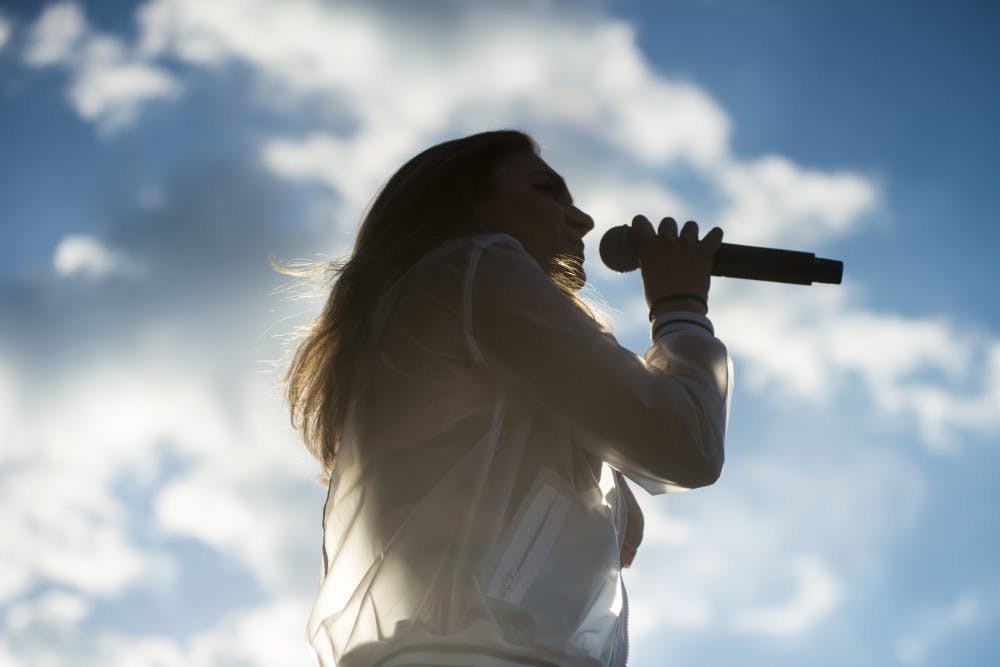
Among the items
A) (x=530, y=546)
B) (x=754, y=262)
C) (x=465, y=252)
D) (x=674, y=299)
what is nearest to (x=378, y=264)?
(x=465, y=252)

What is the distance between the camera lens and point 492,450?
1.75 meters

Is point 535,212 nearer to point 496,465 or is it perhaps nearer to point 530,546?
point 496,465

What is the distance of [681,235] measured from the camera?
2303 millimetres

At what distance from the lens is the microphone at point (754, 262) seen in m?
2.65

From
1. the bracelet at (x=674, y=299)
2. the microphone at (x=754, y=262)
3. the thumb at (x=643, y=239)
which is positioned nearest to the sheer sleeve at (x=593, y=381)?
the bracelet at (x=674, y=299)

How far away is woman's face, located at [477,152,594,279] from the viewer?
2391 mm

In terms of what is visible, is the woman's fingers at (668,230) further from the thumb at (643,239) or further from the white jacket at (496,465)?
the white jacket at (496,465)

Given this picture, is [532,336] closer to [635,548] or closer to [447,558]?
[447,558]

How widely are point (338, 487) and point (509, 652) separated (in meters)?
0.56

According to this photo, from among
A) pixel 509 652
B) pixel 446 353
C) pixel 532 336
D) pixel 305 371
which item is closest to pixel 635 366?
pixel 532 336

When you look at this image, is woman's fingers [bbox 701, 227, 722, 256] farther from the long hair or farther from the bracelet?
the long hair

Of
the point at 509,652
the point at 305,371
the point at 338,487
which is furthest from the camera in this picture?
the point at 305,371

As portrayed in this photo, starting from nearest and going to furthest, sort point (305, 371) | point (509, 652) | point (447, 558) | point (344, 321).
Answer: point (509, 652) → point (447, 558) → point (344, 321) → point (305, 371)

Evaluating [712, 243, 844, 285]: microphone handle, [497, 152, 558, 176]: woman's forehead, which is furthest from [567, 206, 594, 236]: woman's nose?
[712, 243, 844, 285]: microphone handle
